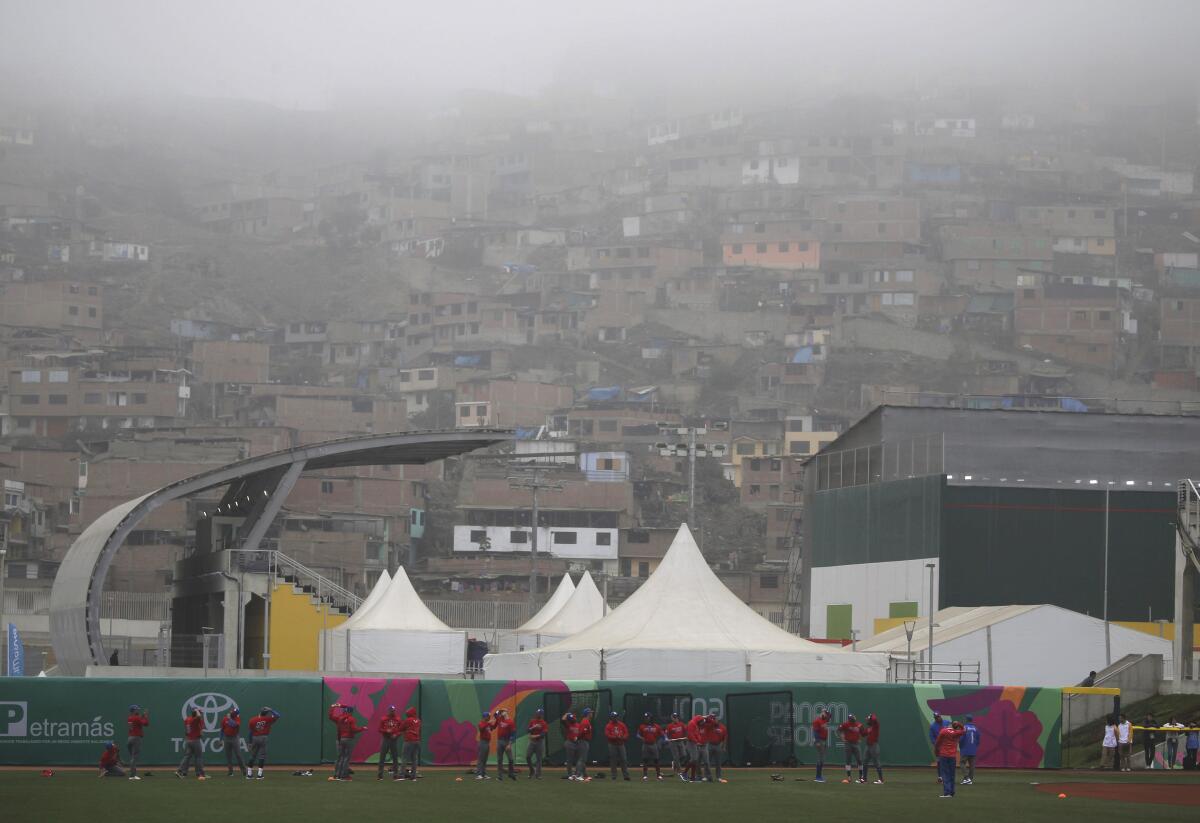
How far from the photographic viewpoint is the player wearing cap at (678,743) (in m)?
32.9

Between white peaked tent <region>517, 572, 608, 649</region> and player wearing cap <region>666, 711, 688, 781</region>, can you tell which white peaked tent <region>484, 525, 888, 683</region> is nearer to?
player wearing cap <region>666, 711, 688, 781</region>

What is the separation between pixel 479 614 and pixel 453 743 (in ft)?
230

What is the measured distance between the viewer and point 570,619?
67.1 m

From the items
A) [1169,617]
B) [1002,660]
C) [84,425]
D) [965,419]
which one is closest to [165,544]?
[84,425]

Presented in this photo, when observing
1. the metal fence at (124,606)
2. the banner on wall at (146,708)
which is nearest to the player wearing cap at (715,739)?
the banner on wall at (146,708)

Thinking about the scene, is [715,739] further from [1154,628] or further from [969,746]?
[1154,628]

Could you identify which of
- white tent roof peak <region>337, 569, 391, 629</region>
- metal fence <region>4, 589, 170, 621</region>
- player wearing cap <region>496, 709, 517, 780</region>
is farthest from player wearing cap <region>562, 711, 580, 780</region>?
metal fence <region>4, 589, 170, 621</region>

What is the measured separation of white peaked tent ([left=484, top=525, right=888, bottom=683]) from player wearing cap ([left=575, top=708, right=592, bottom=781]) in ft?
25.7

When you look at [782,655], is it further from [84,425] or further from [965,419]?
[84,425]

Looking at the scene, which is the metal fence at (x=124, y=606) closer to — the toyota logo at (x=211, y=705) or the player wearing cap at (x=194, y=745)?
the toyota logo at (x=211, y=705)

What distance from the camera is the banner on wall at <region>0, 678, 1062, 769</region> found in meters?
33.7

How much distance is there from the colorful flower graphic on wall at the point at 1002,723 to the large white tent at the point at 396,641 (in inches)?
1011

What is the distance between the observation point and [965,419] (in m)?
76.6

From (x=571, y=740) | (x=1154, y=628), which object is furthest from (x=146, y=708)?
(x=1154, y=628)
